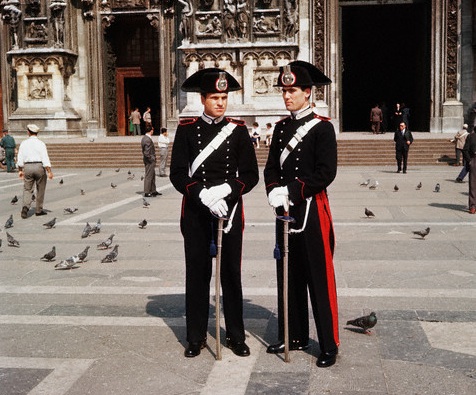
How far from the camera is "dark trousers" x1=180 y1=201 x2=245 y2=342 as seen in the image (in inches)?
200

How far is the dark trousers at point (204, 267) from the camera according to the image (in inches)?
200

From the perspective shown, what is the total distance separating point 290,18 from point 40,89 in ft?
36.2

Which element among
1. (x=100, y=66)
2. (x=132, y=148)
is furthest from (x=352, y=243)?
(x=100, y=66)

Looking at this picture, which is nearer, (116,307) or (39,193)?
(116,307)

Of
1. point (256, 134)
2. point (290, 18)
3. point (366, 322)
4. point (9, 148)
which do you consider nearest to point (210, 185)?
point (366, 322)

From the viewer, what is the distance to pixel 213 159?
506 centimetres

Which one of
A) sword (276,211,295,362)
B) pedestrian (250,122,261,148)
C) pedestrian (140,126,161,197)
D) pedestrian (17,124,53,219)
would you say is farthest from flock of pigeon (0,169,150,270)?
pedestrian (250,122,261,148)

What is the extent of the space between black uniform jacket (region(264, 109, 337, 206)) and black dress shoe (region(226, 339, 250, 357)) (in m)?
1.15

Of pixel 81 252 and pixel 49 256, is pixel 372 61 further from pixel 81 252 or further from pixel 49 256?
pixel 49 256

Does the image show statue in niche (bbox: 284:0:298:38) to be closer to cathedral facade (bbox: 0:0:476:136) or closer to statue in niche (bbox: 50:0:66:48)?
cathedral facade (bbox: 0:0:476:136)

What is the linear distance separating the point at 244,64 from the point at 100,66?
23.9ft

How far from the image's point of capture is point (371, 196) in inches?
585

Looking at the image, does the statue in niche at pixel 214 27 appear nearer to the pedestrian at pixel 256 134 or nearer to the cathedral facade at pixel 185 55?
the cathedral facade at pixel 185 55

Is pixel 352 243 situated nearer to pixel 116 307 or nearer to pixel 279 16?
pixel 116 307
